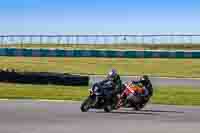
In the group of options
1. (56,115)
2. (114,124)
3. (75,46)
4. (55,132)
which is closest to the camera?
(55,132)

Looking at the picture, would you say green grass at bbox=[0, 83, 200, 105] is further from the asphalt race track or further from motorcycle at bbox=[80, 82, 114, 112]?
motorcycle at bbox=[80, 82, 114, 112]

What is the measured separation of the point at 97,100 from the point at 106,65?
106ft

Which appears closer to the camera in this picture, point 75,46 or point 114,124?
point 114,124

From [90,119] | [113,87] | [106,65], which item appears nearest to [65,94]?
[113,87]

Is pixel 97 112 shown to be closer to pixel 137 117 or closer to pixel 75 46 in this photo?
pixel 137 117

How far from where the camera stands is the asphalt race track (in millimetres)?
13094

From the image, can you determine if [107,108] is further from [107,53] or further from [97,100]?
[107,53]

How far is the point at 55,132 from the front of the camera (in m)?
12.5

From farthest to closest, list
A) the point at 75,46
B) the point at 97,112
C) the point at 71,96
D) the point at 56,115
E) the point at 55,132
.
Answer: the point at 75,46, the point at 71,96, the point at 97,112, the point at 56,115, the point at 55,132

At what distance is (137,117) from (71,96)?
25.6 feet

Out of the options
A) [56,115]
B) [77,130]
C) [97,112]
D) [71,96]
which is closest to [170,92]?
[71,96]

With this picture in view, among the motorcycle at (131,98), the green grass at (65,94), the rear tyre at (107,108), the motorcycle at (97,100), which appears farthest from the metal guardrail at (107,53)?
the motorcycle at (97,100)

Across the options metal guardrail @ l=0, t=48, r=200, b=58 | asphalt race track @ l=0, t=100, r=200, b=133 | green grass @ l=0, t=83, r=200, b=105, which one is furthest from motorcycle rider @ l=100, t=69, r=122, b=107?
metal guardrail @ l=0, t=48, r=200, b=58

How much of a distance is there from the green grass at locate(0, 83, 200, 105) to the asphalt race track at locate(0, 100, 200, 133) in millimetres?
3058
